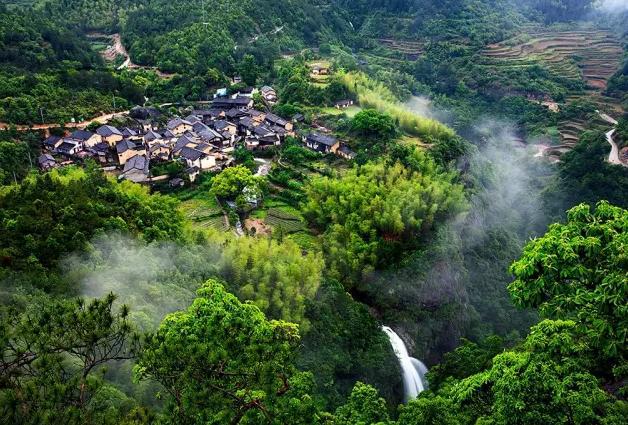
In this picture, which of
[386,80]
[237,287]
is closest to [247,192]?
[237,287]

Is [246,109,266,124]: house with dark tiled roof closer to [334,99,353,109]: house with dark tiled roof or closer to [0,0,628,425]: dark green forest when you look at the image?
[0,0,628,425]: dark green forest

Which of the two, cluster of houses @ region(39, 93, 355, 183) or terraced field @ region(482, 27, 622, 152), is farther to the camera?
terraced field @ region(482, 27, 622, 152)

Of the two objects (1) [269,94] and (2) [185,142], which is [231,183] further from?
(1) [269,94]

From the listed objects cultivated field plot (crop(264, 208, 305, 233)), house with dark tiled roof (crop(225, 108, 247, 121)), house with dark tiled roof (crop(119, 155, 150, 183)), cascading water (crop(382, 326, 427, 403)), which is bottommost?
cascading water (crop(382, 326, 427, 403))

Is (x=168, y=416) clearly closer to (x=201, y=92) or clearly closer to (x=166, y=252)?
(x=166, y=252)

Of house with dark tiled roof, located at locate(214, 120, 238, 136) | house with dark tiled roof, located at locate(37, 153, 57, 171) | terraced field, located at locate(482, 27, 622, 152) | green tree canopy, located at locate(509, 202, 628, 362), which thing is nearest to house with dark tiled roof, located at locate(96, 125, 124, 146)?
house with dark tiled roof, located at locate(37, 153, 57, 171)

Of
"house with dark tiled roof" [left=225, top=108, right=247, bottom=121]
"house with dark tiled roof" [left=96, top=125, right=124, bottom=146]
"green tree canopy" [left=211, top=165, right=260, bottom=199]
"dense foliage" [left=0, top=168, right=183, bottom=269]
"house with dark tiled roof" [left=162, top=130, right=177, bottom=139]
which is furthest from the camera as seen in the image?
"house with dark tiled roof" [left=225, top=108, right=247, bottom=121]
